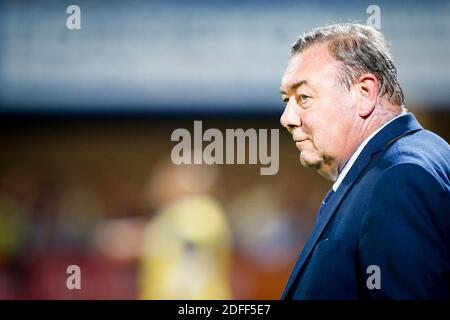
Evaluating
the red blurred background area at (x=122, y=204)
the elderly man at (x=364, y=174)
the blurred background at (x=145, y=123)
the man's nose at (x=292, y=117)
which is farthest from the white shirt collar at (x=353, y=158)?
the blurred background at (x=145, y=123)

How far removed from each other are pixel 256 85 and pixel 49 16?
61.3 inches

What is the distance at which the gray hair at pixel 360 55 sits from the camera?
1407 mm

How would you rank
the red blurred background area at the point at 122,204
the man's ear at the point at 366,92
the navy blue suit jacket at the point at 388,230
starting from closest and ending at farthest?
the navy blue suit jacket at the point at 388,230 < the man's ear at the point at 366,92 < the red blurred background area at the point at 122,204

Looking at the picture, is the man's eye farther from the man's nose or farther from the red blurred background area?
the red blurred background area

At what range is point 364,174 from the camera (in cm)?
128

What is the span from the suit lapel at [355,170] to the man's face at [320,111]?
0.30 feet

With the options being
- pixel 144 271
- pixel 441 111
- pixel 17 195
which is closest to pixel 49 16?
pixel 17 195

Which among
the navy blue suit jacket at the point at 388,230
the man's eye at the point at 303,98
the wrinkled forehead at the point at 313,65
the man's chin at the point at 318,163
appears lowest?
the navy blue suit jacket at the point at 388,230

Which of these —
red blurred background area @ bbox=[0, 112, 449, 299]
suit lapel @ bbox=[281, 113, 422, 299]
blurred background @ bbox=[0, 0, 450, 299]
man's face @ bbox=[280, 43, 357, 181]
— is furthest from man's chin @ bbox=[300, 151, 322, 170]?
blurred background @ bbox=[0, 0, 450, 299]

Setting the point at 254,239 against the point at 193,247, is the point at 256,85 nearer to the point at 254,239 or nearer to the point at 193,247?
the point at 254,239

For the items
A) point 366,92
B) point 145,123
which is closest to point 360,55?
point 366,92

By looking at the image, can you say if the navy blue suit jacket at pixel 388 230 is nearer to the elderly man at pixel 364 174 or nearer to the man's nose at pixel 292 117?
the elderly man at pixel 364 174

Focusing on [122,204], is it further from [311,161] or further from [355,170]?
[355,170]
